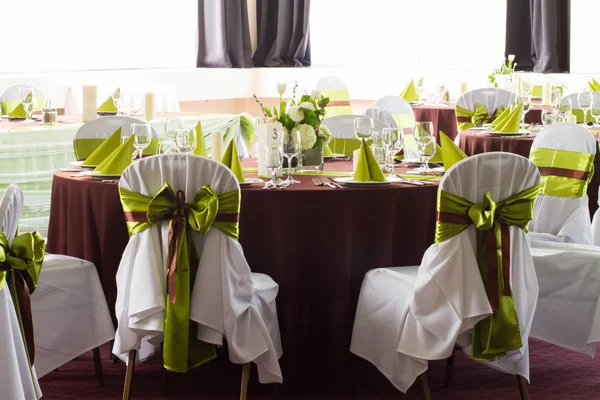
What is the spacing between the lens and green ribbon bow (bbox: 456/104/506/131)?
6.35m

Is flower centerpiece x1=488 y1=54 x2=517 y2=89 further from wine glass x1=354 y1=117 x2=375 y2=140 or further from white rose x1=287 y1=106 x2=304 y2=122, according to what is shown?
white rose x1=287 y1=106 x2=304 y2=122

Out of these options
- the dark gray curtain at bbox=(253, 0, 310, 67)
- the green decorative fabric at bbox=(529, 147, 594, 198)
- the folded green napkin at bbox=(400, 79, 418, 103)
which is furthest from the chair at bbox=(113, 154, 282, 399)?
the dark gray curtain at bbox=(253, 0, 310, 67)

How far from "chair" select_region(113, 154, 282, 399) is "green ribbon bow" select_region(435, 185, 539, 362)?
0.70 m

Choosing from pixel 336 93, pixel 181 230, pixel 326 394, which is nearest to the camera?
pixel 181 230

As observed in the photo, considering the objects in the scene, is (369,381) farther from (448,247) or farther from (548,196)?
(548,196)

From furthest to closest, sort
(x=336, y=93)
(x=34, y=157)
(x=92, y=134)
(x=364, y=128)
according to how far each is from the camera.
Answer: (x=336, y=93), (x=34, y=157), (x=92, y=134), (x=364, y=128)

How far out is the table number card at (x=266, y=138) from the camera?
12.0 ft

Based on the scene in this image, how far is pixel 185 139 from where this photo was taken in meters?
3.70

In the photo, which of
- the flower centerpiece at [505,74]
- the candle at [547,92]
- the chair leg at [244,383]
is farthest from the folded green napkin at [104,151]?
the flower centerpiece at [505,74]

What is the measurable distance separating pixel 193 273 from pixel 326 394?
797 mm

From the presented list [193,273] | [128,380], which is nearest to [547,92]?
[193,273]

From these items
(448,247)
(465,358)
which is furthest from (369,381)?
(448,247)

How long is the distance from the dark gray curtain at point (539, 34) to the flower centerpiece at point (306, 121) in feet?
18.0

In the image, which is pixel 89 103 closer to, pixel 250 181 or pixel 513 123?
pixel 513 123
